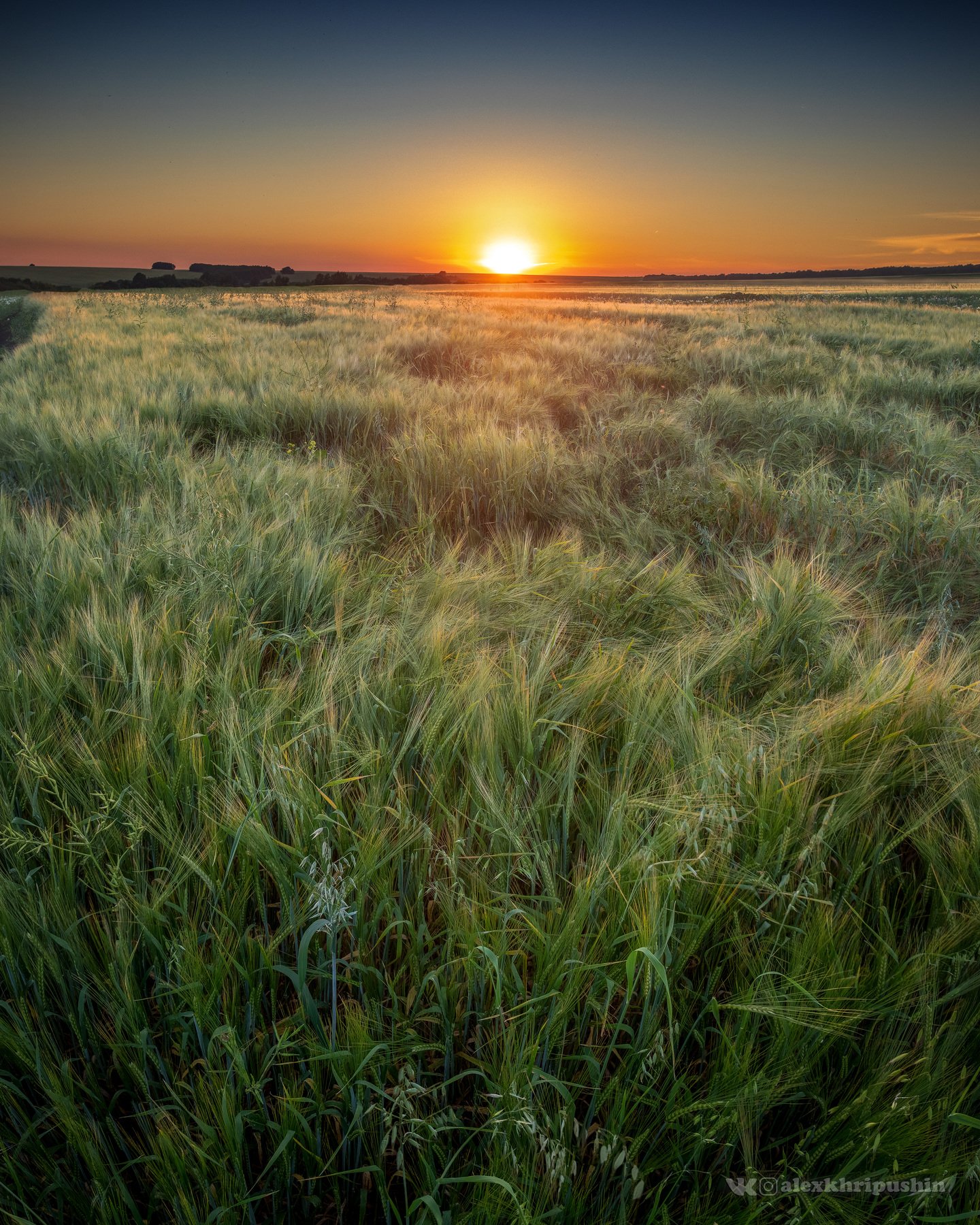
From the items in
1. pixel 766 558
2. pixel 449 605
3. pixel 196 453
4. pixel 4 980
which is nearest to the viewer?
pixel 4 980

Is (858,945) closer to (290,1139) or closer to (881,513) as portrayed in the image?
(290,1139)

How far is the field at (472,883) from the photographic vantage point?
696mm

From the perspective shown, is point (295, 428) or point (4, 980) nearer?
point (4, 980)

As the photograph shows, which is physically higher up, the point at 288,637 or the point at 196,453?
the point at 196,453

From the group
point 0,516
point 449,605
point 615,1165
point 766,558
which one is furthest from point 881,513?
point 0,516

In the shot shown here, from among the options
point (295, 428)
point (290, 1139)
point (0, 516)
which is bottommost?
point (290, 1139)

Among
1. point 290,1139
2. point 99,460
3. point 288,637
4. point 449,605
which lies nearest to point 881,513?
point 449,605

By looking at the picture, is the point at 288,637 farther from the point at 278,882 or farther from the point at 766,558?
the point at 766,558

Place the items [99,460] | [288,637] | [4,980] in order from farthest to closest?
[99,460] < [288,637] < [4,980]

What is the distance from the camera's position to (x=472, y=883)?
930 mm

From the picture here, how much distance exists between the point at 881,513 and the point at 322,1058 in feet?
9.67

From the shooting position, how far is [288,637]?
157cm

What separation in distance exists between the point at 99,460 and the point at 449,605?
235 centimetres

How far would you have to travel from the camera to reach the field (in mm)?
696
